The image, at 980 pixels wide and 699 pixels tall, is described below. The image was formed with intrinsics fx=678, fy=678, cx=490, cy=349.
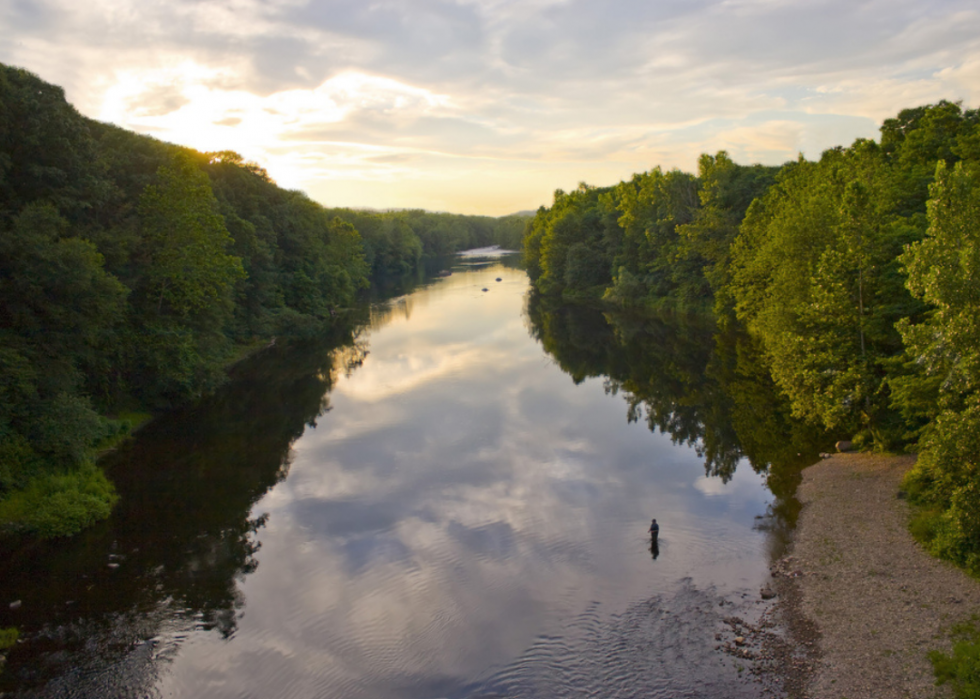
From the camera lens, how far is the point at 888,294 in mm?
26797

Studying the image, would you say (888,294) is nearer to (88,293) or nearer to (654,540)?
(654,540)

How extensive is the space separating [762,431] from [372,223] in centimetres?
11139

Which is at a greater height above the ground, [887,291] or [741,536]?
[887,291]

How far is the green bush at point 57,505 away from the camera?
2183cm

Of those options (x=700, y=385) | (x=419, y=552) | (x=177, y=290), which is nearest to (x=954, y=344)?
(x=419, y=552)

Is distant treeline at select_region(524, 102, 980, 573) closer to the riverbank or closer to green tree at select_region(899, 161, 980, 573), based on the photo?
green tree at select_region(899, 161, 980, 573)

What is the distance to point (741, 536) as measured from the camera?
73.4 ft

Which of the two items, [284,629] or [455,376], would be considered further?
[455,376]

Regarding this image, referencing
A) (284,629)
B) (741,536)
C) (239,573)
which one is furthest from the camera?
(741,536)

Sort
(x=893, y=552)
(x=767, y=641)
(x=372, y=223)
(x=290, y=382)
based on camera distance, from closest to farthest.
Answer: (x=767, y=641), (x=893, y=552), (x=290, y=382), (x=372, y=223)

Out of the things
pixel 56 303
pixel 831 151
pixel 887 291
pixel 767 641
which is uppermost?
pixel 831 151

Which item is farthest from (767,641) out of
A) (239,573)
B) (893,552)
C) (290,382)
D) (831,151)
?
(831,151)

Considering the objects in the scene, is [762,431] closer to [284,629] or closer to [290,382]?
[284,629]

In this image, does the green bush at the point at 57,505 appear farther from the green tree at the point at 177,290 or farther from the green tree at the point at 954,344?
the green tree at the point at 954,344
